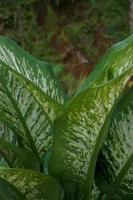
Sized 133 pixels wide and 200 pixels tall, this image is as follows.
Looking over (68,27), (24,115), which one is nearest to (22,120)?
(24,115)

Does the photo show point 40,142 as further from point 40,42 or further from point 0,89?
point 40,42

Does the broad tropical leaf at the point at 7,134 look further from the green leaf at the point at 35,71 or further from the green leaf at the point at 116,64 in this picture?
the green leaf at the point at 116,64

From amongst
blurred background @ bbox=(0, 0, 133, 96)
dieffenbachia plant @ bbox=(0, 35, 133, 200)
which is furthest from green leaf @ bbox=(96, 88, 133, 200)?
blurred background @ bbox=(0, 0, 133, 96)

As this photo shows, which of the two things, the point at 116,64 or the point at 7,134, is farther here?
the point at 7,134

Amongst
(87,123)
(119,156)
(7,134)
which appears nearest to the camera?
(87,123)

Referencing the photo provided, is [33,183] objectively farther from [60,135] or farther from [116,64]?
[116,64]

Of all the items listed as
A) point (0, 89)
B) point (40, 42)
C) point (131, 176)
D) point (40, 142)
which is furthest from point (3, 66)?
point (40, 42)
